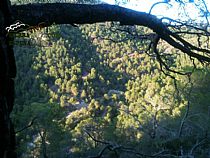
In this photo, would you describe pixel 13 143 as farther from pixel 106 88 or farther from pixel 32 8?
pixel 106 88

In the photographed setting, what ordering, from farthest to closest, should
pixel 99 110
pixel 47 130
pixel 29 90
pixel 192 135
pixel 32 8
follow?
1. pixel 99 110
2. pixel 29 90
3. pixel 47 130
4. pixel 192 135
5. pixel 32 8

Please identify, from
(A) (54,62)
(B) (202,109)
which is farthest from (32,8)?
(A) (54,62)

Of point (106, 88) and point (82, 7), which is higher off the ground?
point (82, 7)

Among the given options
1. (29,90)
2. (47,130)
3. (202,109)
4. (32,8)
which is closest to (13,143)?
(32,8)

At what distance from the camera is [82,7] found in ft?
5.60

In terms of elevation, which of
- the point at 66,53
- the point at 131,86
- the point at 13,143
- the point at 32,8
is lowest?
the point at 131,86

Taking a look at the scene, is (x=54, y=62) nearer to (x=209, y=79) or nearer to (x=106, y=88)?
(x=106, y=88)

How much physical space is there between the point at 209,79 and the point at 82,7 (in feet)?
48.0

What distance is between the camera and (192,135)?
1176cm

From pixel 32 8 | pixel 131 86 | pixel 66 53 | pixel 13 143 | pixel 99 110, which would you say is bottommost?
pixel 99 110

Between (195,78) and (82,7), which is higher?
(82,7)

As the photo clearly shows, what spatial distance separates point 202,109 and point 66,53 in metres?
32.7

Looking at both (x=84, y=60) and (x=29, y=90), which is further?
(x=84, y=60)

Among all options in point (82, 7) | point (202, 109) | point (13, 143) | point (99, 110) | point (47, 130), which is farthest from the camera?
point (99, 110)
